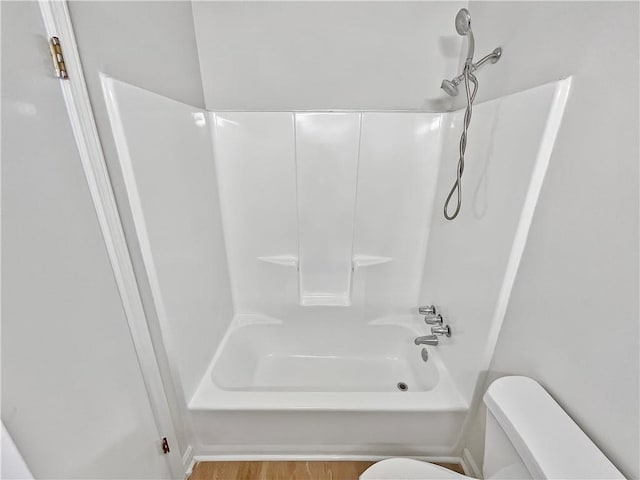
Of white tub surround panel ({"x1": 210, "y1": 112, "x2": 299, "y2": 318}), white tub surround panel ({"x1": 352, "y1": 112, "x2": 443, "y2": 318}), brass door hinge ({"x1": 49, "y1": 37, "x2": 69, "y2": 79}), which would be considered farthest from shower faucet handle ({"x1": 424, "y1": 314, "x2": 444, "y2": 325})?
brass door hinge ({"x1": 49, "y1": 37, "x2": 69, "y2": 79})

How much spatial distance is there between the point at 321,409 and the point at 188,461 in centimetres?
69

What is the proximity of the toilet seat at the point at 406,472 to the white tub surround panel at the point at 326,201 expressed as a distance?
958mm

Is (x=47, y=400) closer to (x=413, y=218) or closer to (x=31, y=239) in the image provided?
(x=31, y=239)

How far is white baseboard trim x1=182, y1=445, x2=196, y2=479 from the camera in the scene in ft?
4.26

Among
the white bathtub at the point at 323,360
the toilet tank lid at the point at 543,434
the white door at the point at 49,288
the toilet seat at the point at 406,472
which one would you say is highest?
the white door at the point at 49,288

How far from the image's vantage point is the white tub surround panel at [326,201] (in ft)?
5.16

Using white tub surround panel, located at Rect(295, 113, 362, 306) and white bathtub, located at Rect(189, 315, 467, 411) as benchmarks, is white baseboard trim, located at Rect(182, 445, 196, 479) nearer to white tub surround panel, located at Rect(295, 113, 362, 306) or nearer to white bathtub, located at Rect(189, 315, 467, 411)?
white bathtub, located at Rect(189, 315, 467, 411)

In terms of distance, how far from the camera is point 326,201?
5.53ft

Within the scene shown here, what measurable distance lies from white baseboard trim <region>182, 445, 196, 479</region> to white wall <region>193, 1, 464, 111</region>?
5.58ft

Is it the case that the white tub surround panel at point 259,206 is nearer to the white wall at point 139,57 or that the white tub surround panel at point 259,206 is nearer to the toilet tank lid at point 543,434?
the white wall at point 139,57

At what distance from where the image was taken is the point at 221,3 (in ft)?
4.64

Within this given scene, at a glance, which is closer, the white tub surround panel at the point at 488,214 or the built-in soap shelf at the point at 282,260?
the white tub surround panel at the point at 488,214

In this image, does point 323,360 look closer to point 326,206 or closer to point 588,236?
point 326,206

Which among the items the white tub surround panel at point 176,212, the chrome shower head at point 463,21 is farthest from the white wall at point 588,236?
the white tub surround panel at point 176,212
